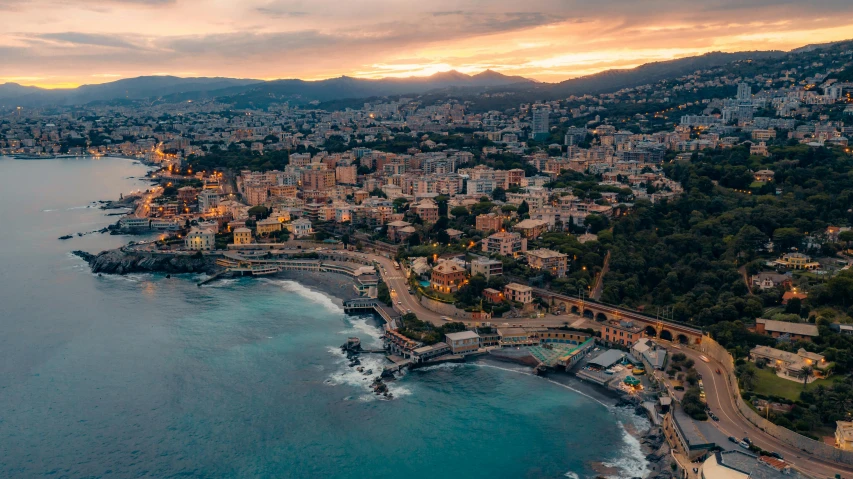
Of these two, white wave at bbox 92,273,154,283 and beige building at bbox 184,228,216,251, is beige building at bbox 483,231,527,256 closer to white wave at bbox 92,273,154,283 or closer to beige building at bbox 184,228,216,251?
beige building at bbox 184,228,216,251

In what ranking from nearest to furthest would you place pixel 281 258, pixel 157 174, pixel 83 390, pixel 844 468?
pixel 844 468, pixel 83 390, pixel 281 258, pixel 157 174

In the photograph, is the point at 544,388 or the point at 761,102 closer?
the point at 544,388

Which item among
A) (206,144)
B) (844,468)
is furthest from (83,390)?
(206,144)

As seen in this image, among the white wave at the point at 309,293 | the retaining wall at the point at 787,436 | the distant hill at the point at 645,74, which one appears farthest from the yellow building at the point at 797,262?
the distant hill at the point at 645,74

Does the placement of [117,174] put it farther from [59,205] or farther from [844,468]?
[844,468]

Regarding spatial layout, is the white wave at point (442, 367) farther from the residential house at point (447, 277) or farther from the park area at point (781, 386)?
the park area at point (781, 386)

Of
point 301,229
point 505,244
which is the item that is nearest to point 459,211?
point 505,244

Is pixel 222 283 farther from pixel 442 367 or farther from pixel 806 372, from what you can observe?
pixel 806 372
